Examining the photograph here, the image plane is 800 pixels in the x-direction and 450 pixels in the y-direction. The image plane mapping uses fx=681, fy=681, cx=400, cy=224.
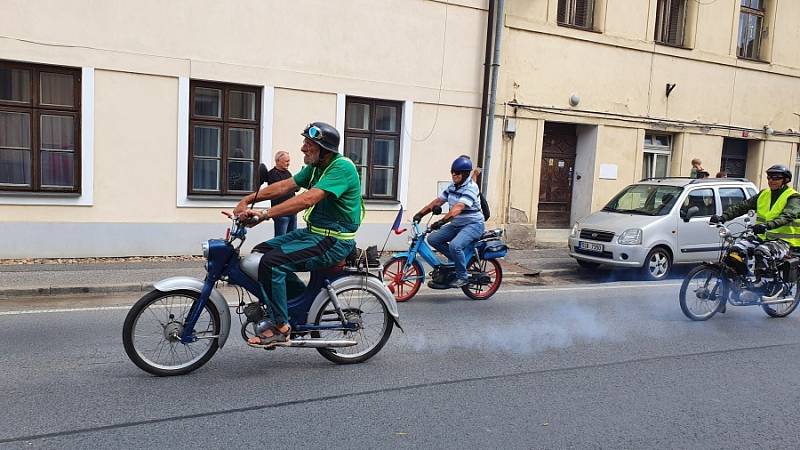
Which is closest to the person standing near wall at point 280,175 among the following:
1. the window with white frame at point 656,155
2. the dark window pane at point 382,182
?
the dark window pane at point 382,182

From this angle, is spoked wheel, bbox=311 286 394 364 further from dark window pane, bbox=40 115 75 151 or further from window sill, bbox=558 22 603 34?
window sill, bbox=558 22 603 34

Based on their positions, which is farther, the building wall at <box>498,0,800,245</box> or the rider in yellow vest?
the building wall at <box>498,0,800,245</box>

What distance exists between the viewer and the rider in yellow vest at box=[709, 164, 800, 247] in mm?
7777

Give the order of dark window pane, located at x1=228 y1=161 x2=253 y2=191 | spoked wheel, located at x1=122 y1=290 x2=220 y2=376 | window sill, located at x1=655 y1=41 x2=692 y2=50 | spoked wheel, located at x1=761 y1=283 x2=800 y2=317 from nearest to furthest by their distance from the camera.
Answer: spoked wheel, located at x1=122 y1=290 x2=220 y2=376 < spoked wheel, located at x1=761 y1=283 x2=800 y2=317 < dark window pane, located at x1=228 y1=161 x2=253 y2=191 < window sill, located at x1=655 y1=41 x2=692 y2=50

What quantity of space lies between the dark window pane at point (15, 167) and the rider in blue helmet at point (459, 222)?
6.23 m

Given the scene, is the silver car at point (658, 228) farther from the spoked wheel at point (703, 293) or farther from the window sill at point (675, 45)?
the window sill at point (675, 45)

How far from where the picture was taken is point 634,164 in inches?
638

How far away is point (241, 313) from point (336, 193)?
1.26 m

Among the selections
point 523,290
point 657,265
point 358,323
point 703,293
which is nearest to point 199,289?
point 358,323

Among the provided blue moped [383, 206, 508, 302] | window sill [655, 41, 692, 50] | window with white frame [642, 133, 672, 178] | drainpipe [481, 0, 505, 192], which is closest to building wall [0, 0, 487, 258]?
drainpipe [481, 0, 505, 192]

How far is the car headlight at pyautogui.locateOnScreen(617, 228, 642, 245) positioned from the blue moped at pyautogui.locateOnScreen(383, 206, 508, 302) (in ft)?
10.1

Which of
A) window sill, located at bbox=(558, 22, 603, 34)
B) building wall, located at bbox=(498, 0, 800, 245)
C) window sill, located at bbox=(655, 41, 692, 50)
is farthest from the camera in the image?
window sill, located at bbox=(655, 41, 692, 50)

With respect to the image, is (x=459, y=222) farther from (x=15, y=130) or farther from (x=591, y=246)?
(x=15, y=130)

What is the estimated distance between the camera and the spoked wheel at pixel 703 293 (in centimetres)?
788
